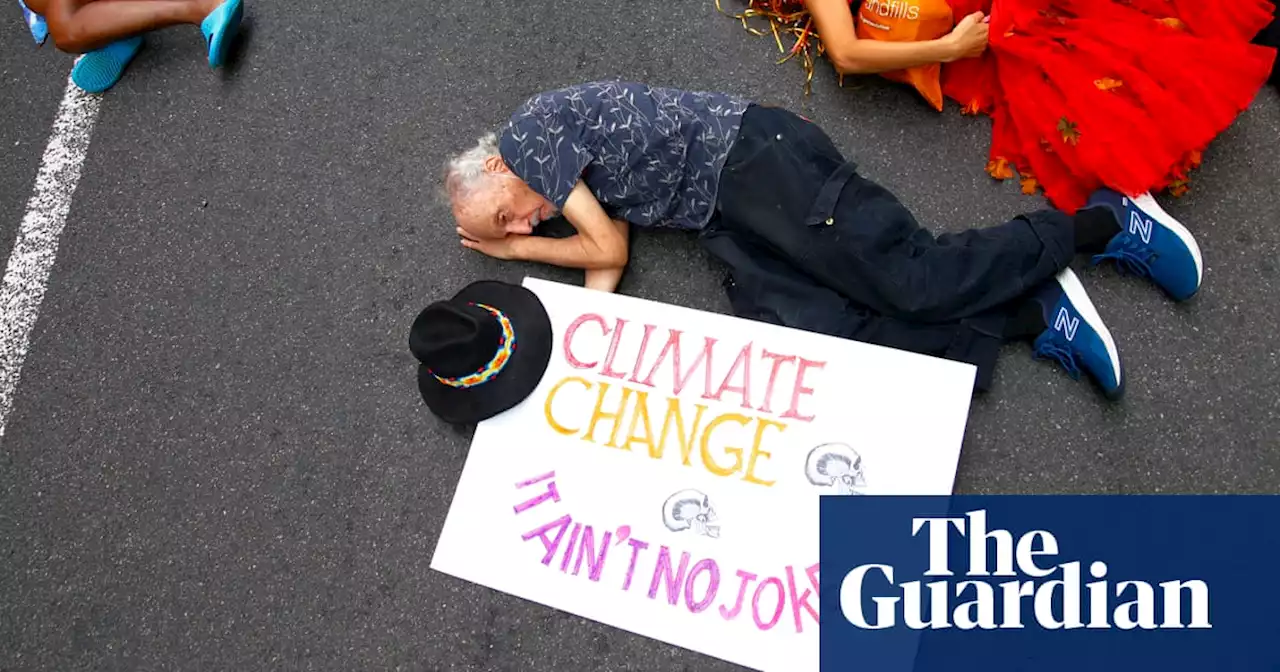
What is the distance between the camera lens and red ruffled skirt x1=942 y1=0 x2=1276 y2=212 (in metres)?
0.88

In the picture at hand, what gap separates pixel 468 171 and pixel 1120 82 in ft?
2.40

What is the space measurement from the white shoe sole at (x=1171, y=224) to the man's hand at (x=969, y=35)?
246 millimetres

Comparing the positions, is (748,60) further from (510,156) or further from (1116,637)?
(1116,637)

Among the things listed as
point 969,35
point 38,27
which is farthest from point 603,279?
point 38,27

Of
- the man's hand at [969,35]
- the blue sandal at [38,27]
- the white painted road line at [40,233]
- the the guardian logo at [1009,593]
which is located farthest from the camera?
the blue sandal at [38,27]

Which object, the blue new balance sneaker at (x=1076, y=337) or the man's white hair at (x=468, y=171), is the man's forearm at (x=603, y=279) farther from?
the blue new balance sneaker at (x=1076, y=337)

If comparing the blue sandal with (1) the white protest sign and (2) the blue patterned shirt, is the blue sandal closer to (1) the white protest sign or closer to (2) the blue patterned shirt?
(2) the blue patterned shirt

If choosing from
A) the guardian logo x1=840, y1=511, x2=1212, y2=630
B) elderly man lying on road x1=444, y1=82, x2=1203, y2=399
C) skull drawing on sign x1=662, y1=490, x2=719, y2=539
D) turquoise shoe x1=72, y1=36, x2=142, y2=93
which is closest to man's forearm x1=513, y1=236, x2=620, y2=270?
elderly man lying on road x1=444, y1=82, x2=1203, y2=399

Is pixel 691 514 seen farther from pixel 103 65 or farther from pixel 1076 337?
pixel 103 65

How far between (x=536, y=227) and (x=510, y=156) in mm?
120

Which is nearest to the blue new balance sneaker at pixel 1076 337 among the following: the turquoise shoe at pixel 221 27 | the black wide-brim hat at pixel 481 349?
the black wide-brim hat at pixel 481 349

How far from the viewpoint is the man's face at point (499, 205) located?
0.98m

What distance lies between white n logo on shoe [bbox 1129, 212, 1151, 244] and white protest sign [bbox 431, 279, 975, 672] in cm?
25

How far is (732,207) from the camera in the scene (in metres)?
0.95
